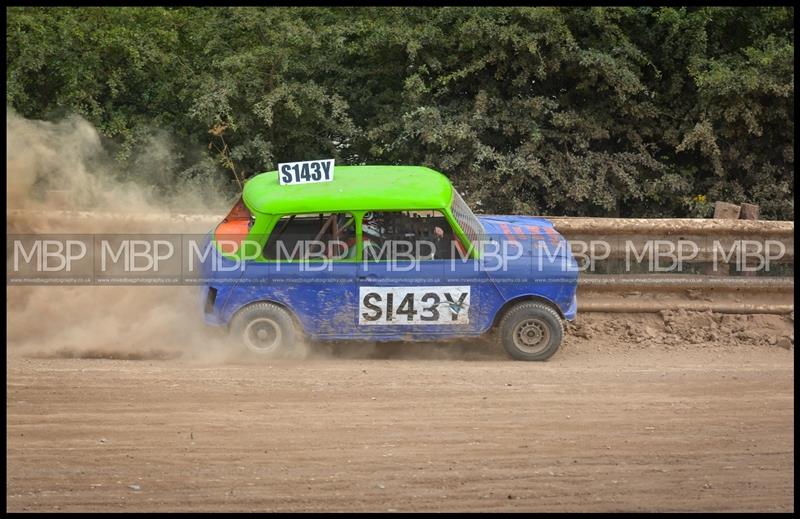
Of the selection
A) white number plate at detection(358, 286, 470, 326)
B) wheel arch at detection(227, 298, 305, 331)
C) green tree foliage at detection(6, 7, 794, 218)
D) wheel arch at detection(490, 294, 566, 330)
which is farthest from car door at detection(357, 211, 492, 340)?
green tree foliage at detection(6, 7, 794, 218)

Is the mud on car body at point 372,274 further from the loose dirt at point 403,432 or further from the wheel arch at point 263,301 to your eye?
the loose dirt at point 403,432

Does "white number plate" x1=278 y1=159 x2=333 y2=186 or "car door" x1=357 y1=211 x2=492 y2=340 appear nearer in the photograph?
"car door" x1=357 y1=211 x2=492 y2=340

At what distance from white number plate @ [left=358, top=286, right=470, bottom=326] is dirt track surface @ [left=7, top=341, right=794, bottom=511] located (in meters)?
0.44

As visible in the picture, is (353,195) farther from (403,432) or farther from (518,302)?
(403,432)

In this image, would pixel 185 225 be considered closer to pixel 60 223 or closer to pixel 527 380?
pixel 60 223

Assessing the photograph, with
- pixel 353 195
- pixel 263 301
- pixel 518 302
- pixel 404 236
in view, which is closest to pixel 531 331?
pixel 518 302

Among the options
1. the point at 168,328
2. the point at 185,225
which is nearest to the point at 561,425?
the point at 168,328

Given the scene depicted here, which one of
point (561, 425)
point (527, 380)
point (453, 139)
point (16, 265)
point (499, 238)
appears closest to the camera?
point (561, 425)

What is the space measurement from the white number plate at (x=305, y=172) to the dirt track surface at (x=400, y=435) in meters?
1.69

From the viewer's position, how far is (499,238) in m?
9.88

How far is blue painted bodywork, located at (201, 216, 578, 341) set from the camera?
9484 millimetres

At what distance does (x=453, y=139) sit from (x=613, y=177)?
2.15 metres

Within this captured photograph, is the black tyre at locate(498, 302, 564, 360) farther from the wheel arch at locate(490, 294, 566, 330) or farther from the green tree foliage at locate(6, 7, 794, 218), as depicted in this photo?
the green tree foliage at locate(6, 7, 794, 218)

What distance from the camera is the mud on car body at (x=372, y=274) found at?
9445 mm
